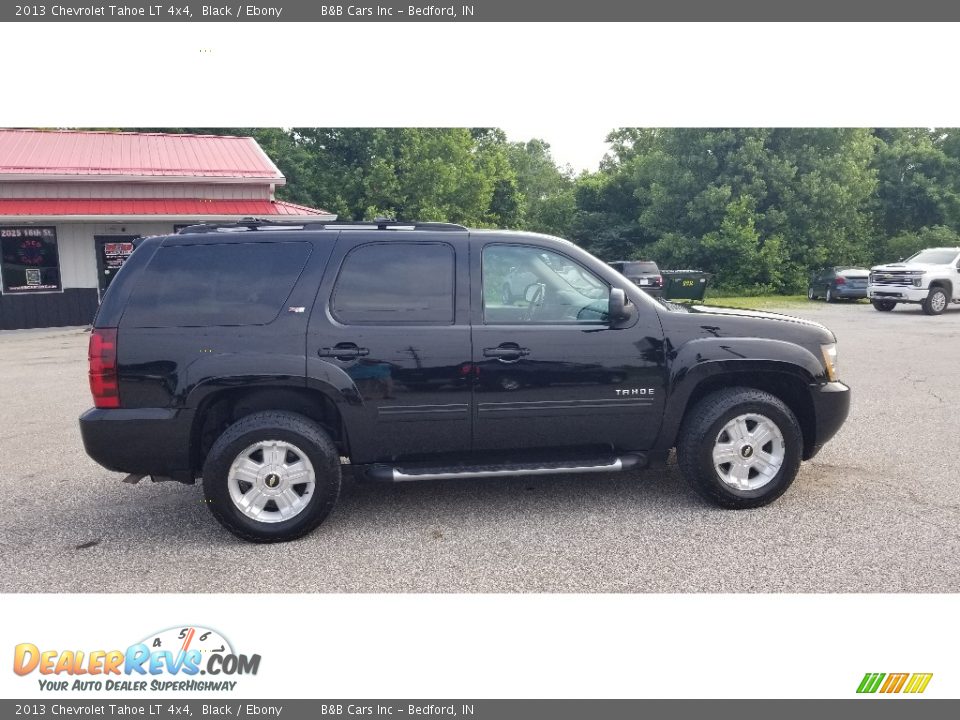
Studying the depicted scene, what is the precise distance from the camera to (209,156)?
21359 millimetres

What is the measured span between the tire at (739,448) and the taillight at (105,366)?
358cm

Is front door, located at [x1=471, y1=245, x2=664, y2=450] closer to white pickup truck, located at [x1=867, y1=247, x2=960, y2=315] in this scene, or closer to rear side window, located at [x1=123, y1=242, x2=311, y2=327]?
rear side window, located at [x1=123, y1=242, x2=311, y2=327]

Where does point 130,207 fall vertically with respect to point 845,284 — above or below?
above

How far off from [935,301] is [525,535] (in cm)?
1970

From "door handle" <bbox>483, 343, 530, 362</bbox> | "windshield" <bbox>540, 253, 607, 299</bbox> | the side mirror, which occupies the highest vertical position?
"windshield" <bbox>540, 253, 607, 299</bbox>

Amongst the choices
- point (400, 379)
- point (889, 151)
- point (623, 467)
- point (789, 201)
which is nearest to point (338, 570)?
point (400, 379)

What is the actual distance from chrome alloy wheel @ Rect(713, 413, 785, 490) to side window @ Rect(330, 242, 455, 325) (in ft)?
6.57

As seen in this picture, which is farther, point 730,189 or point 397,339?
point 730,189

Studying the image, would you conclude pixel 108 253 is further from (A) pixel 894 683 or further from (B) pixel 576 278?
(A) pixel 894 683

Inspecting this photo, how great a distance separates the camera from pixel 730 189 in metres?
33.7

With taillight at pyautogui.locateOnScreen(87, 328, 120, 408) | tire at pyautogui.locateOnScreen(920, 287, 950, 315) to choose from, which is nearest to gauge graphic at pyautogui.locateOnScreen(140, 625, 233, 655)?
taillight at pyautogui.locateOnScreen(87, 328, 120, 408)

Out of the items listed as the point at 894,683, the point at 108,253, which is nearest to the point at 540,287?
the point at 894,683

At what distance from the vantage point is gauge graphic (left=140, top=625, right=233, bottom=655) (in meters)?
3.26

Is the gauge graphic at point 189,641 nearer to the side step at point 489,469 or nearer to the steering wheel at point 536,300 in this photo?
the side step at point 489,469
